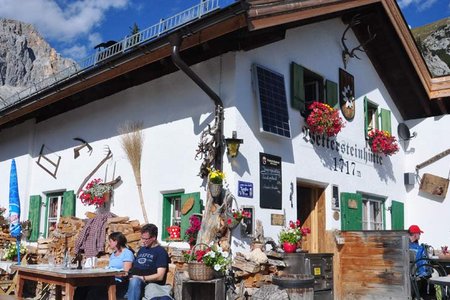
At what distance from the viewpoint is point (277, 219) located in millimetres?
8078

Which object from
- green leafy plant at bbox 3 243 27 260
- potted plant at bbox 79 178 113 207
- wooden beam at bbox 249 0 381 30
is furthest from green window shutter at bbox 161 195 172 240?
green leafy plant at bbox 3 243 27 260

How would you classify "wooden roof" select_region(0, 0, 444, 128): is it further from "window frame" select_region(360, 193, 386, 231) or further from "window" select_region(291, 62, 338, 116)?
"window frame" select_region(360, 193, 386, 231)

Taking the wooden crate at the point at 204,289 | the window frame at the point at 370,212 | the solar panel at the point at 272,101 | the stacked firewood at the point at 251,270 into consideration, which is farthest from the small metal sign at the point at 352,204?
the wooden crate at the point at 204,289

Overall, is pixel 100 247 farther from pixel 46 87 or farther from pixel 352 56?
pixel 352 56

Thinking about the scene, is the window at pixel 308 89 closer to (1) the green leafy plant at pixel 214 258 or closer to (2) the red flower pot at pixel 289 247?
(2) the red flower pot at pixel 289 247

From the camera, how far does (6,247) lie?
34.6ft

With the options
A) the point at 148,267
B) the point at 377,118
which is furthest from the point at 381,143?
Answer: the point at 148,267

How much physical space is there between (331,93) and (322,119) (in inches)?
43.6

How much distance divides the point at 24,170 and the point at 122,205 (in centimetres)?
379

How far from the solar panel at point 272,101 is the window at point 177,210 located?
1582mm

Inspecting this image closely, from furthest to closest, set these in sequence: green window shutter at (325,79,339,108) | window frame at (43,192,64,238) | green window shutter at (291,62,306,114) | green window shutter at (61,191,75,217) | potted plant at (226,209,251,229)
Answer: window frame at (43,192,64,238) < green window shutter at (61,191,75,217) < green window shutter at (325,79,339,108) < green window shutter at (291,62,306,114) < potted plant at (226,209,251,229)

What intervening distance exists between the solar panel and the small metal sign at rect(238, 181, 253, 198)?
0.87 m

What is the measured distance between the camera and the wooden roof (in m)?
7.24

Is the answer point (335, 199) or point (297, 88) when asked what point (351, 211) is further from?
point (297, 88)
